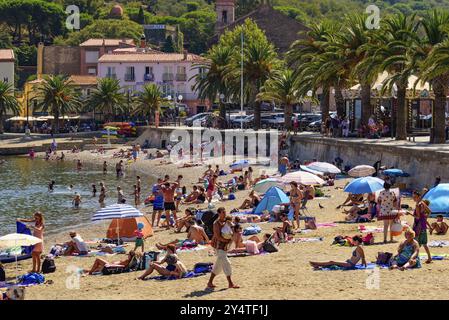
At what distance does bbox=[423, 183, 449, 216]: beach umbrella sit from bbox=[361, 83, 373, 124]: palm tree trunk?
2024 cm

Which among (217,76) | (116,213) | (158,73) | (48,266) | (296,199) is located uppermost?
(158,73)

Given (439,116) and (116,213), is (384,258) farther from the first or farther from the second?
(439,116)

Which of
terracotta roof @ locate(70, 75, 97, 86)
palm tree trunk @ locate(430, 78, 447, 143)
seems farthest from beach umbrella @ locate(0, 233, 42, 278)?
terracotta roof @ locate(70, 75, 97, 86)

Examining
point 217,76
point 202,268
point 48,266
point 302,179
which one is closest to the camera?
point 202,268

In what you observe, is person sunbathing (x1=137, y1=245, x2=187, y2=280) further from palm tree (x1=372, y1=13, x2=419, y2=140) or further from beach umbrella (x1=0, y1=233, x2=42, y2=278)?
palm tree (x1=372, y1=13, x2=419, y2=140)

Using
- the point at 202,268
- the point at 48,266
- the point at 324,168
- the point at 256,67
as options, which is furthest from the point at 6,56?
the point at 202,268

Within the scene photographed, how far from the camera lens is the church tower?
11496 cm

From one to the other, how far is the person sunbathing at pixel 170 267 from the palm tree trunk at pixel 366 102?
87.9 feet

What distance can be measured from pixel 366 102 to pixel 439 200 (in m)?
21.6

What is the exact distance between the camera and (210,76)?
223 ft

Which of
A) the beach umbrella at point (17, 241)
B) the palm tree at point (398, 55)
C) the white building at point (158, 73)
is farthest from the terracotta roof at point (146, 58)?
the beach umbrella at point (17, 241)

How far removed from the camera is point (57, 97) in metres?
79.1

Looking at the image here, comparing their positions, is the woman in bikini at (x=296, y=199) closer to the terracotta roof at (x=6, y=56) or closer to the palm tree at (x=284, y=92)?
the palm tree at (x=284, y=92)
